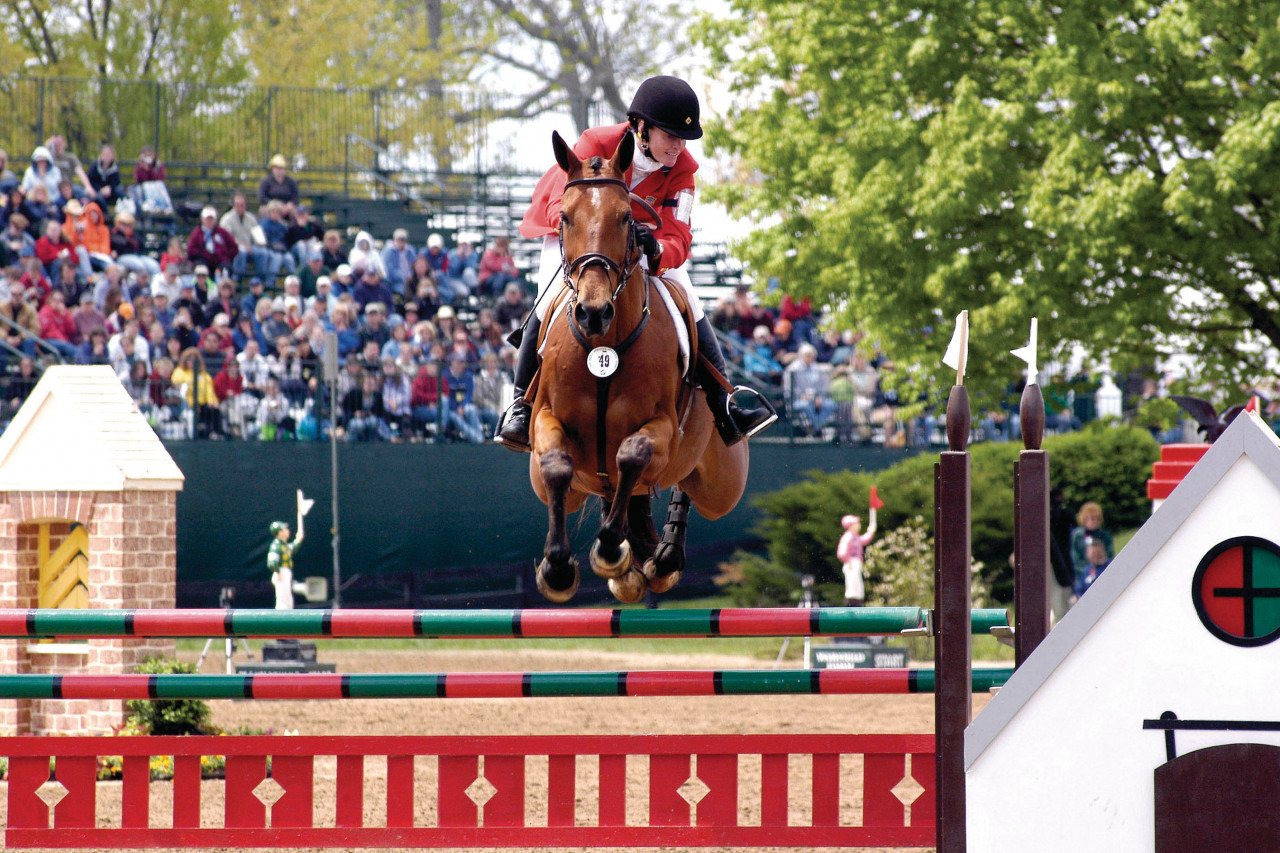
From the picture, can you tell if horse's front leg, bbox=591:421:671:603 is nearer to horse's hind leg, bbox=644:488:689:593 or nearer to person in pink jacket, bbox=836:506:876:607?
horse's hind leg, bbox=644:488:689:593

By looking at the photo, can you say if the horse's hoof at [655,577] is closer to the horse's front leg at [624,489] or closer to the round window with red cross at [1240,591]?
the horse's front leg at [624,489]

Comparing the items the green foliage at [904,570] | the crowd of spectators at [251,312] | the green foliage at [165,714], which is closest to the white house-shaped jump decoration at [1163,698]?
the green foliage at [165,714]

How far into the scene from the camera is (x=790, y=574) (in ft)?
50.2

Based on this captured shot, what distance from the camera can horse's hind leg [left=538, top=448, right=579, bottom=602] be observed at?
4324 mm

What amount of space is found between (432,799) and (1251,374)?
10.9 metres

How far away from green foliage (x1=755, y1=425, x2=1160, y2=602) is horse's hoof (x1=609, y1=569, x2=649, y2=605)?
10.6 m

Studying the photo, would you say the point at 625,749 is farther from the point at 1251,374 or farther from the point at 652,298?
the point at 1251,374

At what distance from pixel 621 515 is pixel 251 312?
13.4 meters

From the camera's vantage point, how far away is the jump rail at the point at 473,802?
431 centimetres

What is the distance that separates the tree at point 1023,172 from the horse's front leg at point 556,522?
9.74m

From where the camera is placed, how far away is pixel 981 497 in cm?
1538

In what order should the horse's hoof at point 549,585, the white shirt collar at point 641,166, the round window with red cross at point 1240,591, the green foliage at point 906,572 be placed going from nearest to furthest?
the round window with red cross at point 1240,591 < the horse's hoof at point 549,585 < the white shirt collar at point 641,166 < the green foliage at point 906,572

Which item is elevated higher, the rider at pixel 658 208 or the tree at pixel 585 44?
the tree at pixel 585 44

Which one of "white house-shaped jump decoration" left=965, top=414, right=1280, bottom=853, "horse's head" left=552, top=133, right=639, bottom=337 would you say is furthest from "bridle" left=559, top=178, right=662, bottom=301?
"white house-shaped jump decoration" left=965, top=414, right=1280, bottom=853
